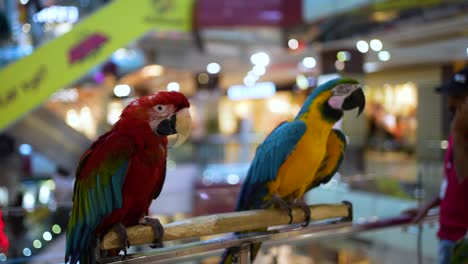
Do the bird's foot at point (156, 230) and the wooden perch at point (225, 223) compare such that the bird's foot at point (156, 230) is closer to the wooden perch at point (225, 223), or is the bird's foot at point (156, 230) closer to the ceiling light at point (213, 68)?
Result: the wooden perch at point (225, 223)

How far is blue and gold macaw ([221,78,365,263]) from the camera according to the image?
181 cm

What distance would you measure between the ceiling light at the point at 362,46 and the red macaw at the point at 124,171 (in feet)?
21.1

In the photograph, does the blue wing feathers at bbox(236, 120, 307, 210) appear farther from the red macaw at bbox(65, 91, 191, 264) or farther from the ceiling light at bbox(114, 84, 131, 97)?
the ceiling light at bbox(114, 84, 131, 97)

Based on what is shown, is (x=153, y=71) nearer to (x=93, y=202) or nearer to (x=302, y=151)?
(x=302, y=151)

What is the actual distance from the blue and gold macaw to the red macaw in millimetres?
524

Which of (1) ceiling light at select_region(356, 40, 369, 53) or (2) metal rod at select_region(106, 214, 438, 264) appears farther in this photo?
(1) ceiling light at select_region(356, 40, 369, 53)

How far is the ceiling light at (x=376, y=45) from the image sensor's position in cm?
746

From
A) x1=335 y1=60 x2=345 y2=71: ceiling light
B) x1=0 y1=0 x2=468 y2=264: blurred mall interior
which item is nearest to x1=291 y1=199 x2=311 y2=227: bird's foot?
x1=0 y1=0 x2=468 y2=264: blurred mall interior

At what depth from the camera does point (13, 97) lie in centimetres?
546

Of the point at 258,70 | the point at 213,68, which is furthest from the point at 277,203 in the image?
the point at 258,70

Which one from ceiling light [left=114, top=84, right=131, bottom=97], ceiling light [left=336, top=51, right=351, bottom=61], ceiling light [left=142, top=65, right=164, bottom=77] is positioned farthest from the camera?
ceiling light [left=114, top=84, right=131, bottom=97]

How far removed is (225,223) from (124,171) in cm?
42

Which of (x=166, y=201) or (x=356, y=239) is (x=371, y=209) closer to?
(x=356, y=239)

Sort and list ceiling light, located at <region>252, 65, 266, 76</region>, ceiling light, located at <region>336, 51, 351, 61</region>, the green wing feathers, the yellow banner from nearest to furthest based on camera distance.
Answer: the green wing feathers < the yellow banner < ceiling light, located at <region>336, 51, 351, 61</region> < ceiling light, located at <region>252, 65, 266, 76</region>
